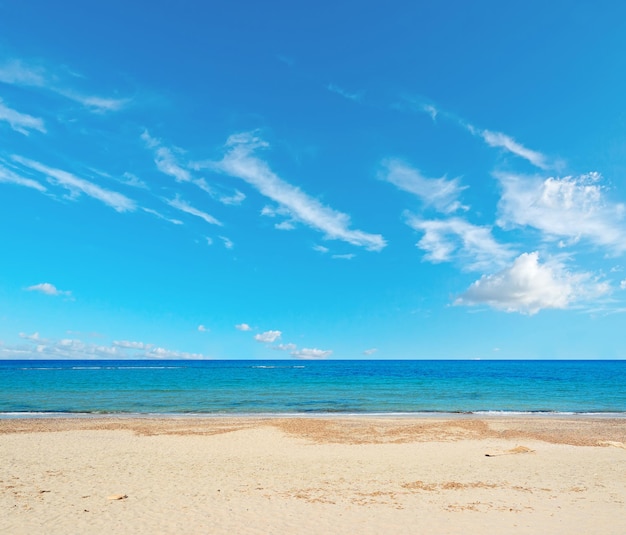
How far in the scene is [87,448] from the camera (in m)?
19.5

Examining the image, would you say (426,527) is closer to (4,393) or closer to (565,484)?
(565,484)

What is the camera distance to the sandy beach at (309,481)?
10.3 m

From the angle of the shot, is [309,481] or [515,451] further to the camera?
[515,451]

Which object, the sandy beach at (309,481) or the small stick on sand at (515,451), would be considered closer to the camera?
the sandy beach at (309,481)

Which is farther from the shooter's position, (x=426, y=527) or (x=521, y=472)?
(x=521, y=472)

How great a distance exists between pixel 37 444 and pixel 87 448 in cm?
288

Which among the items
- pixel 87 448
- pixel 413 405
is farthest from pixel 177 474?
pixel 413 405

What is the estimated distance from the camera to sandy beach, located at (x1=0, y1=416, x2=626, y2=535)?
10297 millimetres

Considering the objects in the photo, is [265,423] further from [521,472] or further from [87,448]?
[521,472]

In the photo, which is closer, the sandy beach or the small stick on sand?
the sandy beach

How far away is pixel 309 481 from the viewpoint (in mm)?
14109

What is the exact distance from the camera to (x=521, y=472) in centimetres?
1527

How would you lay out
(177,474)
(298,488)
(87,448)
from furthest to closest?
1. (87,448)
2. (177,474)
3. (298,488)

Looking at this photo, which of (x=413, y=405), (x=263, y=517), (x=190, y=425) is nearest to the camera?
(x=263, y=517)
